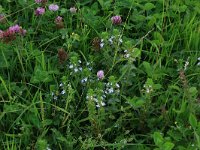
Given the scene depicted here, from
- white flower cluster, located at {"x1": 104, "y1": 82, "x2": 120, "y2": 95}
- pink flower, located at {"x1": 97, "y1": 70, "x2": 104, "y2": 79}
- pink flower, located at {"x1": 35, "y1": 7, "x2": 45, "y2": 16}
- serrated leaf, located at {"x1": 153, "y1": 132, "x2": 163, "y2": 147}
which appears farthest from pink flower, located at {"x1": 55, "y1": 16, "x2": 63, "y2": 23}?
serrated leaf, located at {"x1": 153, "y1": 132, "x2": 163, "y2": 147}

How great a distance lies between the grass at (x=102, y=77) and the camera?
8.38ft

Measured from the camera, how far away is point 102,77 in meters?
2.76

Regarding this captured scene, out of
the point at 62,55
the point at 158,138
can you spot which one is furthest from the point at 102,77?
the point at 158,138

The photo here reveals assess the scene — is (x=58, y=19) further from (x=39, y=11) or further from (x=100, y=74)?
(x=100, y=74)

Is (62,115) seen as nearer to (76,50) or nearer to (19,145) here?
(19,145)

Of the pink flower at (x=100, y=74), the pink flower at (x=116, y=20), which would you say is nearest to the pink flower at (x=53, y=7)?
the pink flower at (x=116, y=20)

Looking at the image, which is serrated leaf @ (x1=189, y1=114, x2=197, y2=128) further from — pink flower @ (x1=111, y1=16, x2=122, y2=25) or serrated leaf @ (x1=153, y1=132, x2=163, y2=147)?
pink flower @ (x1=111, y1=16, x2=122, y2=25)

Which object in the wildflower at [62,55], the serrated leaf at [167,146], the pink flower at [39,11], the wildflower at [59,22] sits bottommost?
the serrated leaf at [167,146]

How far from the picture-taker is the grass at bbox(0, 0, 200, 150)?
2553mm

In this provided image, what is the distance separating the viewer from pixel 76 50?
3.13 metres

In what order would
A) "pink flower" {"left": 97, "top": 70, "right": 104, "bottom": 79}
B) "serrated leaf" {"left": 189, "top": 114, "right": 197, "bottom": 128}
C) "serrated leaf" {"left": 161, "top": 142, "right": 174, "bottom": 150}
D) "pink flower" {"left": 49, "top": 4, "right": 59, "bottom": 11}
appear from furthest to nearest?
"pink flower" {"left": 49, "top": 4, "right": 59, "bottom": 11} → "pink flower" {"left": 97, "top": 70, "right": 104, "bottom": 79} → "serrated leaf" {"left": 189, "top": 114, "right": 197, "bottom": 128} → "serrated leaf" {"left": 161, "top": 142, "right": 174, "bottom": 150}

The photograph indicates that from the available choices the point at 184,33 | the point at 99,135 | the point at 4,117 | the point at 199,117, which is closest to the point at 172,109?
the point at 199,117

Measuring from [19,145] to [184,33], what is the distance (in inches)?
55.0

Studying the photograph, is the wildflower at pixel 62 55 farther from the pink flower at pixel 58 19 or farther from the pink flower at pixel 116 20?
the pink flower at pixel 116 20
